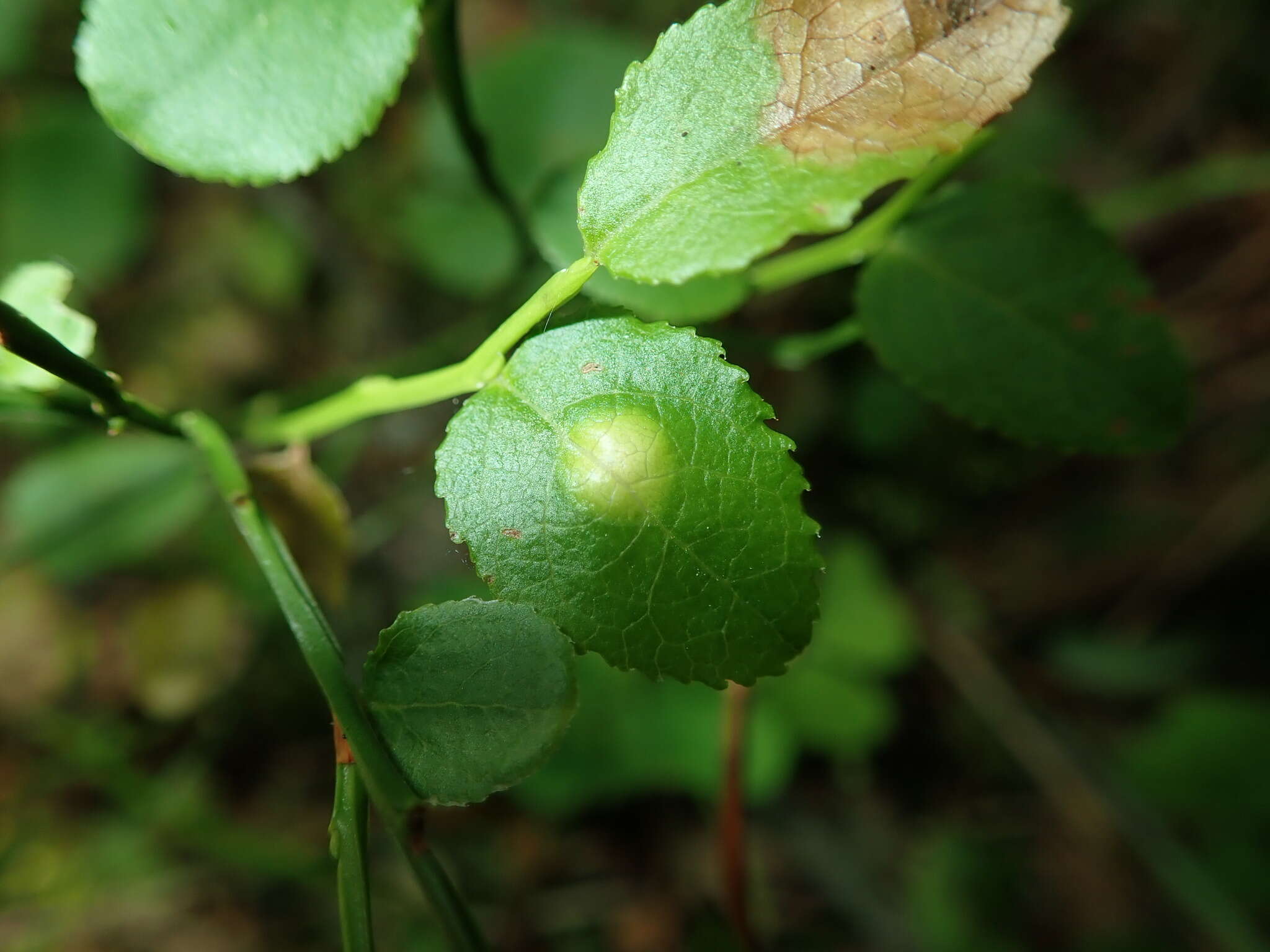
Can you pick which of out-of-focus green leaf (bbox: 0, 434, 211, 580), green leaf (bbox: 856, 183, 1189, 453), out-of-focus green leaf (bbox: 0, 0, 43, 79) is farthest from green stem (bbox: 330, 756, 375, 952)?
out-of-focus green leaf (bbox: 0, 0, 43, 79)

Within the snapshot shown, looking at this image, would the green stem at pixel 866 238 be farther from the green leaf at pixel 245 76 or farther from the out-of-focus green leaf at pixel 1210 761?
the out-of-focus green leaf at pixel 1210 761

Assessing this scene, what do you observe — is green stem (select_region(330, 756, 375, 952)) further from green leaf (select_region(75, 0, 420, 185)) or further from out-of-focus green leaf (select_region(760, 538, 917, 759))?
out-of-focus green leaf (select_region(760, 538, 917, 759))

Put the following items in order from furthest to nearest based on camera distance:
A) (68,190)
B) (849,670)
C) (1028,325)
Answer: (68,190), (849,670), (1028,325)

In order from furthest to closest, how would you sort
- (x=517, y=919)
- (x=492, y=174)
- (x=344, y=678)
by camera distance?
(x=517, y=919), (x=492, y=174), (x=344, y=678)

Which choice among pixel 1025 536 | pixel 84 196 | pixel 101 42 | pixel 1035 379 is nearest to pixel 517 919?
pixel 1025 536

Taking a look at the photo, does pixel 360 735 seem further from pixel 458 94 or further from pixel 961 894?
pixel 961 894

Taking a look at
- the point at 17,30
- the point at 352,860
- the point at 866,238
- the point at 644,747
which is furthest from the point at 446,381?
the point at 17,30

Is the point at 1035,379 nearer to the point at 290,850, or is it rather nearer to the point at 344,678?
the point at 344,678
